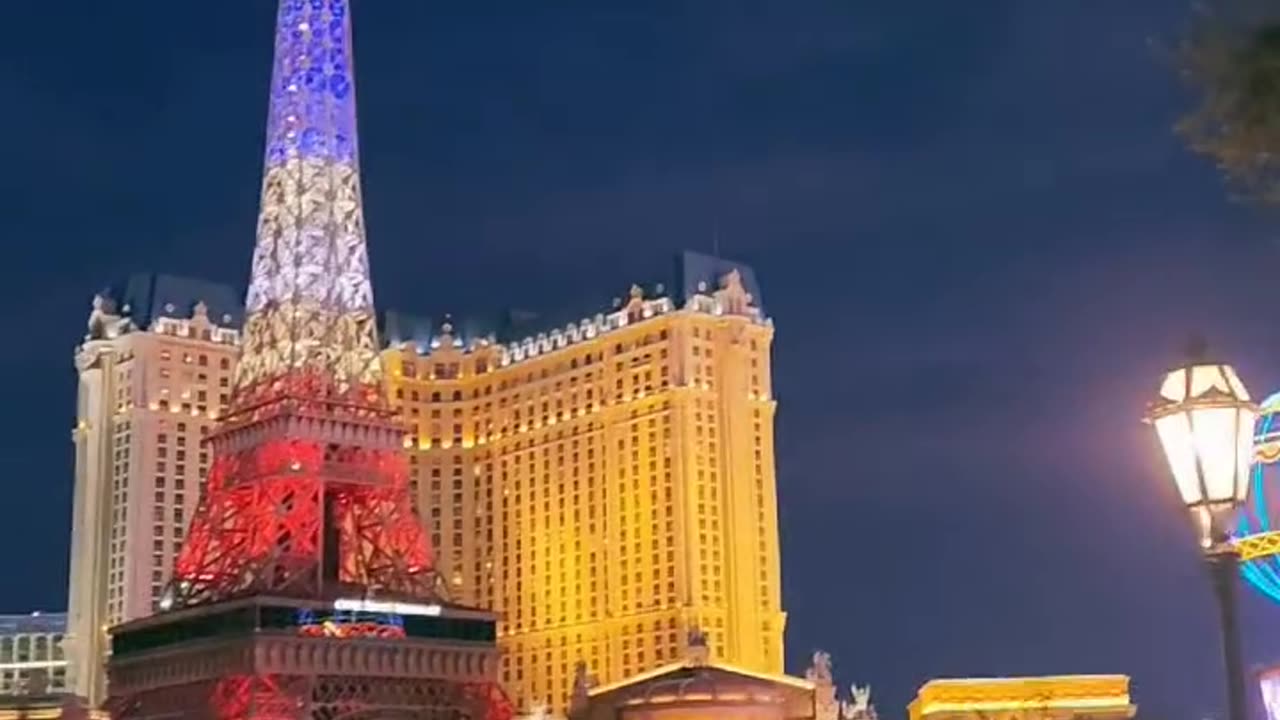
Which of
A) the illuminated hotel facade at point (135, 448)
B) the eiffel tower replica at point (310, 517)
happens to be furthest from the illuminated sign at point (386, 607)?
the illuminated hotel facade at point (135, 448)

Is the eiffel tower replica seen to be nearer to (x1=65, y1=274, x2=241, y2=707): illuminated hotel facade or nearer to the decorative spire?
the decorative spire

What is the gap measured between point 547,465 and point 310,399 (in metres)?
25.5

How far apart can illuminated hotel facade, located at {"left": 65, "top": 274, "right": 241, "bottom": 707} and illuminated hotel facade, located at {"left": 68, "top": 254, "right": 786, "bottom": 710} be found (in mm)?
133

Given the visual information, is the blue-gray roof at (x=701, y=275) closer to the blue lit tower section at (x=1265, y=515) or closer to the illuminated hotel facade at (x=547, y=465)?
the illuminated hotel facade at (x=547, y=465)

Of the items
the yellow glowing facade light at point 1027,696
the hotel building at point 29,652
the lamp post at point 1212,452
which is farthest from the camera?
the hotel building at point 29,652

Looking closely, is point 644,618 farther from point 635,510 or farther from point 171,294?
point 171,294

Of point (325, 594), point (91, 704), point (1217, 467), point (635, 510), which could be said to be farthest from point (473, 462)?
point (1217, 467)

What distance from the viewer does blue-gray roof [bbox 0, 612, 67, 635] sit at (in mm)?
118269

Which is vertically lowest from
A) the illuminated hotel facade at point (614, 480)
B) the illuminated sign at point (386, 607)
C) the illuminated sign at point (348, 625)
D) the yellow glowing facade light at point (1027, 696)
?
the yellow glowing facade light at point (1027, 696)

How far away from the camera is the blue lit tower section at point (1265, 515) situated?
27.1 meters

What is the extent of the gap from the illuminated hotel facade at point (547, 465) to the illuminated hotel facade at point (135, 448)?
133mm

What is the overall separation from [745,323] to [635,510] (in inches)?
468

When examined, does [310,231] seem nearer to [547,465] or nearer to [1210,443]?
[547,465]

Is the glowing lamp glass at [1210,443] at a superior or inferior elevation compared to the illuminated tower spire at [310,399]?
inferior
